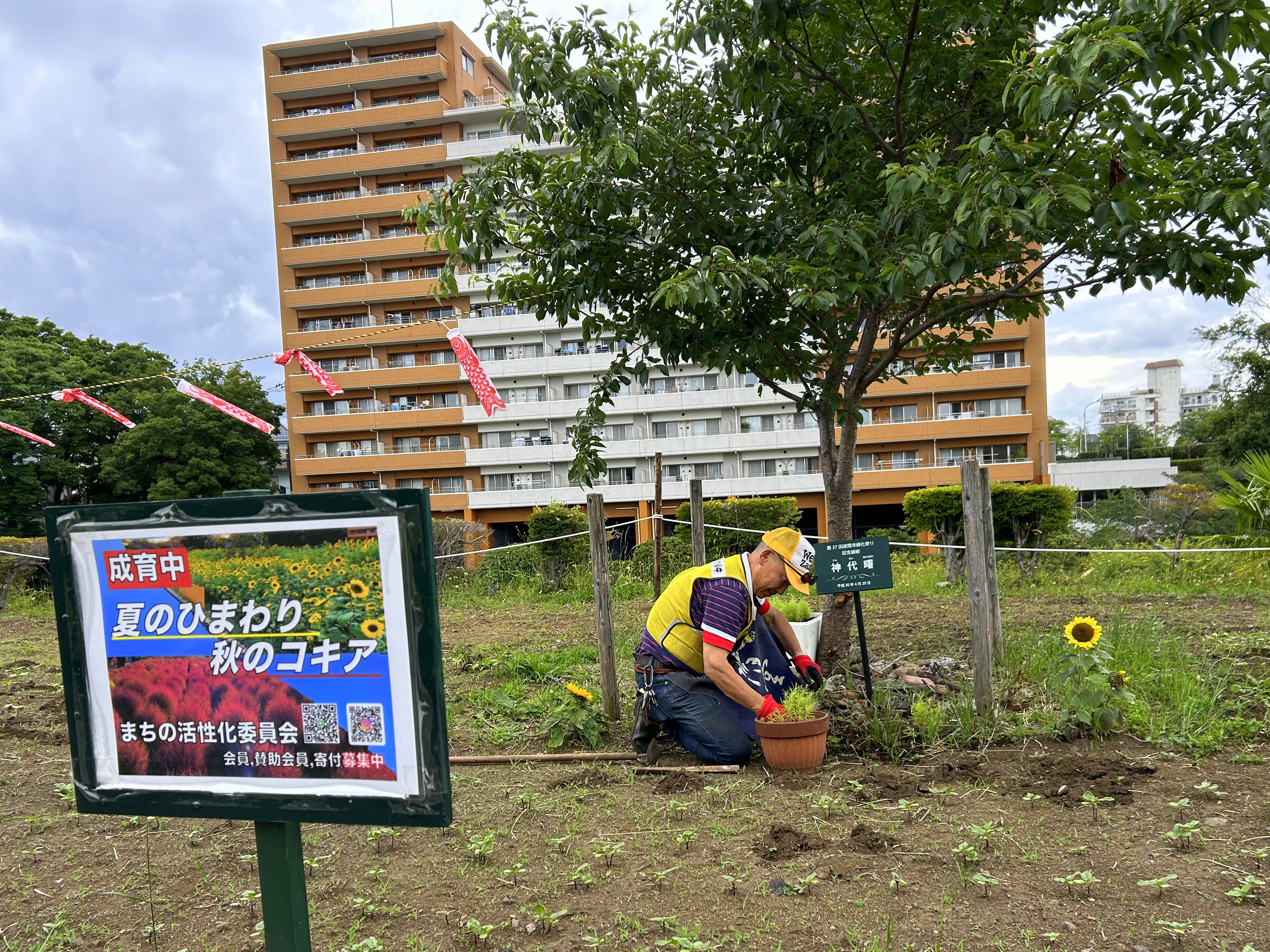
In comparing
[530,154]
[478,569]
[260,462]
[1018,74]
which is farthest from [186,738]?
[260,462]

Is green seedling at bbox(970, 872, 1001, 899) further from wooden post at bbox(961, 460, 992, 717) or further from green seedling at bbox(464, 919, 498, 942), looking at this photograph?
wooden post at bbox(961, 460, 992, 717)

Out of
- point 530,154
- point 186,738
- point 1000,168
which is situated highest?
point 530,154

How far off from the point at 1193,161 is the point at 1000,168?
1.23 metres

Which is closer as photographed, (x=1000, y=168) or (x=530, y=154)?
(x=1000, y=168)

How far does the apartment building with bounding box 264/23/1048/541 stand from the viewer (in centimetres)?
3359

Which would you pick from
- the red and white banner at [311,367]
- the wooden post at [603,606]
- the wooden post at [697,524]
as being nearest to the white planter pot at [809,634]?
the wooden post at [697,524]

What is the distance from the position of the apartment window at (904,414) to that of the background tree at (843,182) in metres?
26.9

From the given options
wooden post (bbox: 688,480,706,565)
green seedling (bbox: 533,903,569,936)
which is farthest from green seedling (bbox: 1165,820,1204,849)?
wooden post (bbox: 688,480,706,565)

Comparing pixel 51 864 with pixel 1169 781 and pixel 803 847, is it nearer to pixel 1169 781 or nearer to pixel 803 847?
pixel 803 847

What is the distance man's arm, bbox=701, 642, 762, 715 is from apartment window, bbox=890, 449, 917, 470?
2931cm

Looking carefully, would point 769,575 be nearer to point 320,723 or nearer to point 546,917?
point 546,917

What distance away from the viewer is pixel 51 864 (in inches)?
127

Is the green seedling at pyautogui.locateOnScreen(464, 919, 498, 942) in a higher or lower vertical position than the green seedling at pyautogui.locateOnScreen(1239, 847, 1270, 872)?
higher

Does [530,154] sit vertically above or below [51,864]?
above
